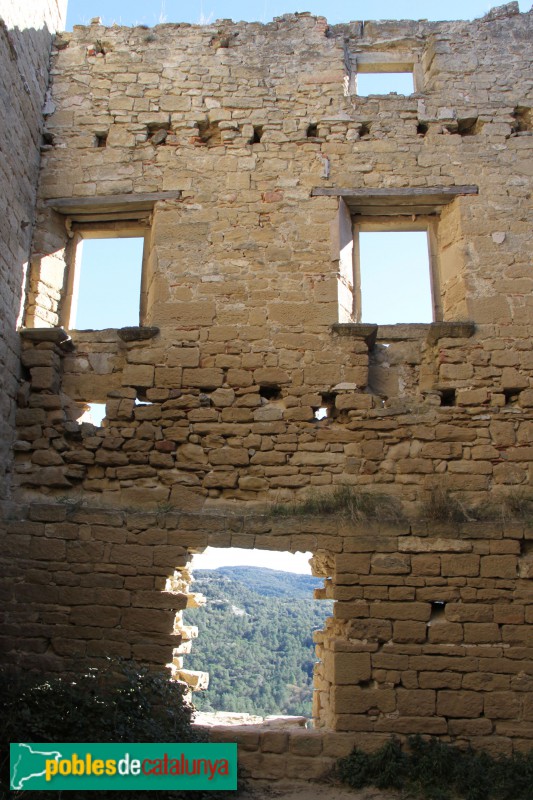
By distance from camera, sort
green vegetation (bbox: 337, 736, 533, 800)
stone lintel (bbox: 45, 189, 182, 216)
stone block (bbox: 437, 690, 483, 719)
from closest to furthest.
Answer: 1. green vegetation (bbox: 337, 736, 533, 800)
2. stone block (bbox: 437, 690, 483, 719)
3. stone lintel (bbox: 45, 189, 182, 216)

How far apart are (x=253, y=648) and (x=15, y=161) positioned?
362 inches

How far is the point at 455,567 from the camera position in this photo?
5547 millimetres

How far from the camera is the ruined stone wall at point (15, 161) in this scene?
6.12m

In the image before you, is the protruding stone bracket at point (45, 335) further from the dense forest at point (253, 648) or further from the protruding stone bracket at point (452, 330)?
the dense forest at point (253, 648)

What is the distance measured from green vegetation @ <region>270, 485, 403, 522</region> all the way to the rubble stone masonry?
4 centimetres

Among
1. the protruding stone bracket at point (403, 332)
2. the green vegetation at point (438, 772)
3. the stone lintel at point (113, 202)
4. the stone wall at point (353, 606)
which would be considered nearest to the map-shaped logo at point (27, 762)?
the stone wall at point (353, 606)

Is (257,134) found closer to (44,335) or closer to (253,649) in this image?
(44,335)

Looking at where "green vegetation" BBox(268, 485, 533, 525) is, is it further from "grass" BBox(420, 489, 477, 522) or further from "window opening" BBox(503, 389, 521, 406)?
"window opening" BBox(503, 389, 521, 406)

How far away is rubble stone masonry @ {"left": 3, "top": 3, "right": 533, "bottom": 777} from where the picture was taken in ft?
17.9

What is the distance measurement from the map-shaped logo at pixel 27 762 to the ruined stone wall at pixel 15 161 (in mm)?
2338

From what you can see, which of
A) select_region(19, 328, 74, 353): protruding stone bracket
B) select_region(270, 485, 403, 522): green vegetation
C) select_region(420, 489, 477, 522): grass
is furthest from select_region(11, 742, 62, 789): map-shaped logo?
select_region(19, 328, 74, 353): protruding stone bracket

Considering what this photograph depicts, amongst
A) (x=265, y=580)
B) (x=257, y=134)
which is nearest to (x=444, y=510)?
(x=257, y=134)

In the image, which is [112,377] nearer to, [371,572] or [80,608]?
[80,608]

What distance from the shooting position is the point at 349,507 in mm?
5723
